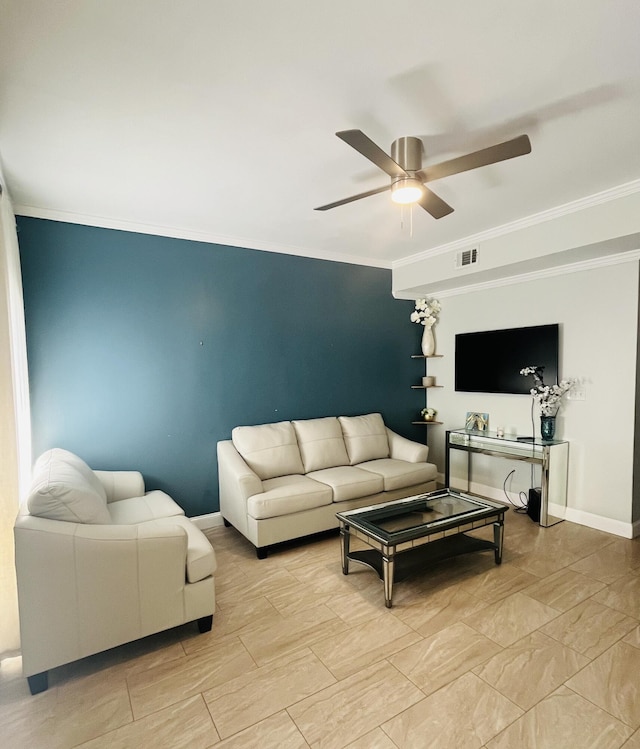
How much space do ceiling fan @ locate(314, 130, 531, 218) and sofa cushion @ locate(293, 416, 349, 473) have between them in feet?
7.64

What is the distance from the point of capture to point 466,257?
12.8ft

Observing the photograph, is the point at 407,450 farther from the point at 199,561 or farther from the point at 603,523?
the point at 199,561

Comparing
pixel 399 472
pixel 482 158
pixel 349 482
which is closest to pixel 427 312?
pixel 399 472

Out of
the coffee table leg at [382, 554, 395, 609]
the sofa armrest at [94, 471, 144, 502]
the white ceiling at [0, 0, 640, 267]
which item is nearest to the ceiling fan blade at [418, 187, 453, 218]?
the white ceiling at [0, 0, 640, 267]

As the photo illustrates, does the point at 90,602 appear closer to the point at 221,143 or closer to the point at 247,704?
the point at 247,704

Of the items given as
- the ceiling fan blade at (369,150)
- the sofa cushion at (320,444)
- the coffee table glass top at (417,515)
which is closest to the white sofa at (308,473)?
the sofa cushion at (320,444)

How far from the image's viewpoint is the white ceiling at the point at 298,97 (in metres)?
1.43

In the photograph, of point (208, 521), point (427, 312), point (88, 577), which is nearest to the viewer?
point (88, 577)

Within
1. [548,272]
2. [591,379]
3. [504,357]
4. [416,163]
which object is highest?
[416,163]

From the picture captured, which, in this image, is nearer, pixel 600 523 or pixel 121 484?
pixel 121 484

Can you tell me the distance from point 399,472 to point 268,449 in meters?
1.22

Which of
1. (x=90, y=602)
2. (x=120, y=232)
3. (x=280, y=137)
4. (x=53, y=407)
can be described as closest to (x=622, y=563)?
(x=90, y=602)

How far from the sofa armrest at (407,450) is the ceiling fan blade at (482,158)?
107 inches

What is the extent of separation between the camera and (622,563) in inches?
116
